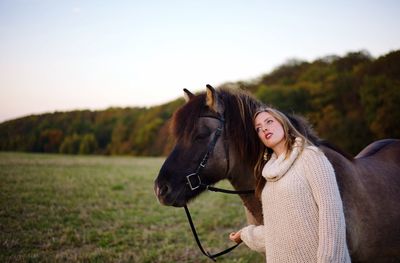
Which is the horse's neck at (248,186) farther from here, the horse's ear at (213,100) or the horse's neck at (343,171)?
the horse's neck at (343,171)

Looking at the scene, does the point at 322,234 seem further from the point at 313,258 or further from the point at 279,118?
the point at 279,118

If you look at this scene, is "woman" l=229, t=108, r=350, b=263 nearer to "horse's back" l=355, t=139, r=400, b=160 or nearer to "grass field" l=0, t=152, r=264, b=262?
"horse's back" l=355, t=139, r=400, b=160

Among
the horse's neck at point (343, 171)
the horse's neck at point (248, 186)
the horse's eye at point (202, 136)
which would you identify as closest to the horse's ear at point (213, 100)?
the horse's eye at point (202, 136)

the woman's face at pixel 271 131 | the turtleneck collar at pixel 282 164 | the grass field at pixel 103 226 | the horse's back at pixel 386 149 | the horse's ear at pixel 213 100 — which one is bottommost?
the grass field at pixel 103 226

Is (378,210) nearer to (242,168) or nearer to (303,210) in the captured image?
(303,210)

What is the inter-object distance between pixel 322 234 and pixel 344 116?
35654 millimetres

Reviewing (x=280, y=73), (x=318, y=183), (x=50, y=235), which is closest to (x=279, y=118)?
(x=318, y=183)

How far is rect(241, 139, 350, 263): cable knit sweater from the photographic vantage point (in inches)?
75.9

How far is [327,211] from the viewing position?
195 cm

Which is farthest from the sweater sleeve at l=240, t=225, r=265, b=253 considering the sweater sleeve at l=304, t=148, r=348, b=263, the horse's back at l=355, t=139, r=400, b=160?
the horse's back at l=355, t=139, r=400, b=160

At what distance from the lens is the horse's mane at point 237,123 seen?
2932mm

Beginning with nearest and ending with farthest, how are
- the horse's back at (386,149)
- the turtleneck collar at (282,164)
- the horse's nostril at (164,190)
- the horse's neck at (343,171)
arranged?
1. the turtleneck collar at (282,164)
2. the horse's neck at (343,171)
3. the horse's nostril at (164,190)
4. the horse's back at (386,149)

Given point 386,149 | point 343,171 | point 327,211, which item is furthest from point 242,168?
point 386,149

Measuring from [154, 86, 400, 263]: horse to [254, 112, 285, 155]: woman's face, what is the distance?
1.46 ft
